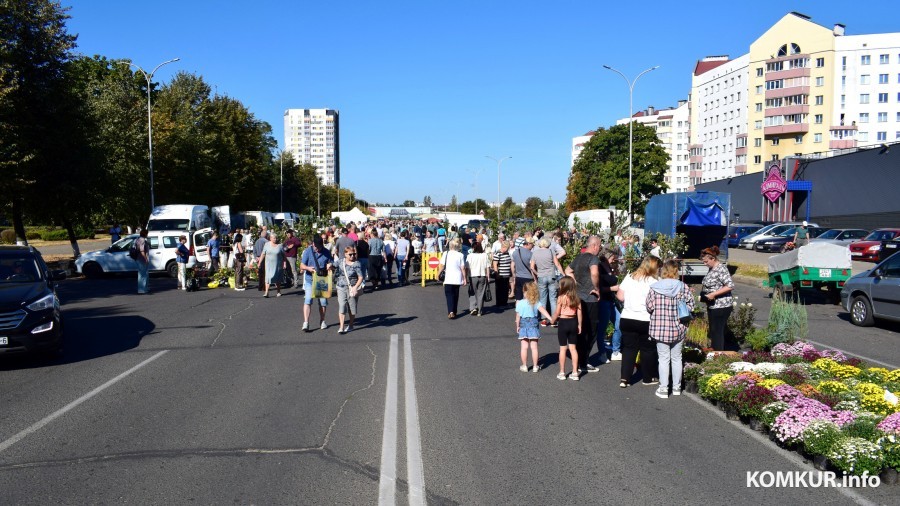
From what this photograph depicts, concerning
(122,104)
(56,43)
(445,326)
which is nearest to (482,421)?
(445,326)

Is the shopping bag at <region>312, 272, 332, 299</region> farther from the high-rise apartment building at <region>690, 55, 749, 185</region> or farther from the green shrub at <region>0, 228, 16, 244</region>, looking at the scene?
the high-rise apartment building at <region>690, 55, 749, 185</region>

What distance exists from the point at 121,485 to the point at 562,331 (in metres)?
5.27

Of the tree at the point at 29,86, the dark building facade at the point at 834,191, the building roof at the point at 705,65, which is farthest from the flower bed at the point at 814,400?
the building roof at the point at 705,65

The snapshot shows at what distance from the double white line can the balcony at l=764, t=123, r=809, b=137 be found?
73135 mm

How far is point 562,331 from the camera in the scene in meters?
8.72

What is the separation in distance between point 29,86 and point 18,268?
17.1 m

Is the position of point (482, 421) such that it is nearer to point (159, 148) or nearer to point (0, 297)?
point (0, 297)

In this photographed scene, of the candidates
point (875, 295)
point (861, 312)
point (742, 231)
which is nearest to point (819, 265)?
point (861, 312)

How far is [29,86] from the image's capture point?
24.5 meters

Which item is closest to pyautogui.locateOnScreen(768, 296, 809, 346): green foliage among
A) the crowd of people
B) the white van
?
the crowd of people

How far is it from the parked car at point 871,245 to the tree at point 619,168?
3250 centimetres

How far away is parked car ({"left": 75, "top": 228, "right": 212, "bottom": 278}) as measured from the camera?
25.4 m

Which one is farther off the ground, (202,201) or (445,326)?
(202,201)

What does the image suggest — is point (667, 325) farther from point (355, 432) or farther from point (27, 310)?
point (27, 310)
